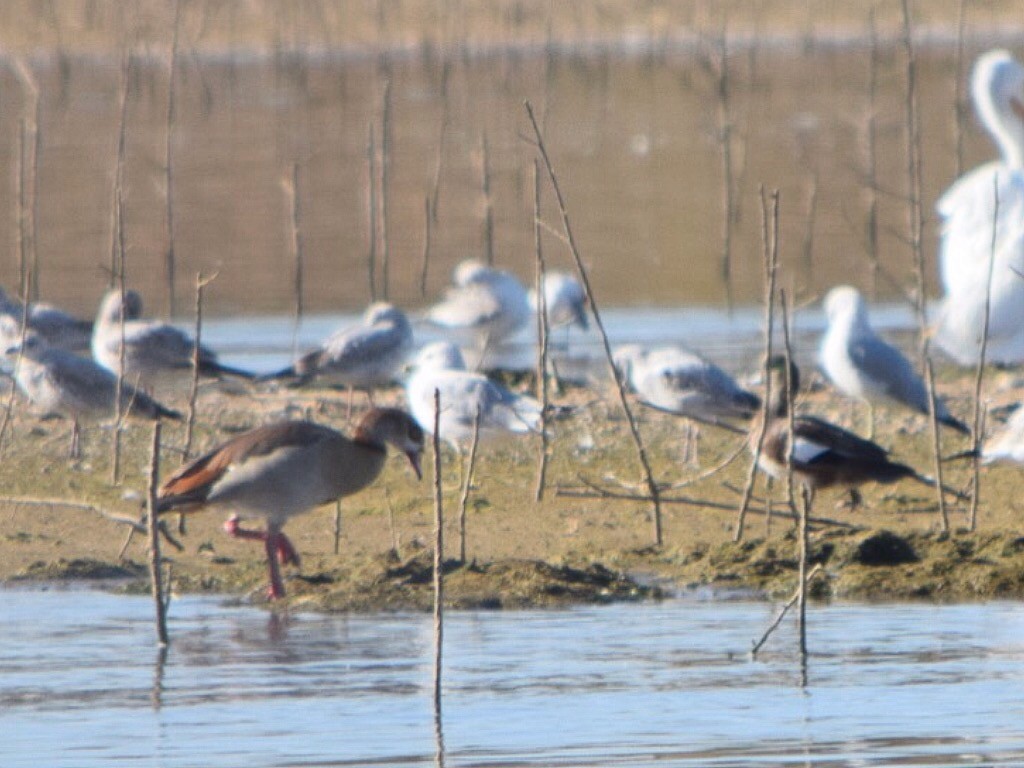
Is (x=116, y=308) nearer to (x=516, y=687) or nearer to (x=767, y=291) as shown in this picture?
(x=767, y=291)

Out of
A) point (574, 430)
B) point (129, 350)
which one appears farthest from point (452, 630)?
point (129, 350)

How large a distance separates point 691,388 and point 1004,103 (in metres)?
3.55

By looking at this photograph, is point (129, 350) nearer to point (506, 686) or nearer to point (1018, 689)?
point (506, 686)

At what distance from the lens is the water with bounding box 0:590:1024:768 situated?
6234 mm

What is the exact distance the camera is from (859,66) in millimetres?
47750

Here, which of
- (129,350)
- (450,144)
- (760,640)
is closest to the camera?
(760,640)

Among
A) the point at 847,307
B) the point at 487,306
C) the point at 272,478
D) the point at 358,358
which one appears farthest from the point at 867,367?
the point at 487,306

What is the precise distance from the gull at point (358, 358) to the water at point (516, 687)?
481 centimetres

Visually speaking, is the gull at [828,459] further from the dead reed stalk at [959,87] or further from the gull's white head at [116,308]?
the gull's white head at [116,308]

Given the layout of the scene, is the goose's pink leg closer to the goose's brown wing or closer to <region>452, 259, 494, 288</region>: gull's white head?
the goose's brown wing

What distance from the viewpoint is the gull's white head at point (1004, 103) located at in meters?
14.2

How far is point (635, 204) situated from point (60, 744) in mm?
22030

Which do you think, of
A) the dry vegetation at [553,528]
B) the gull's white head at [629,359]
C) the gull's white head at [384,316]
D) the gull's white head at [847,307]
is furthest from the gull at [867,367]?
the gull's white head at [384,316]

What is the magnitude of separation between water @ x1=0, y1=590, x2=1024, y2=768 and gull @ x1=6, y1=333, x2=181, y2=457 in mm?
3411
